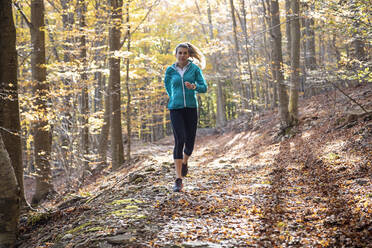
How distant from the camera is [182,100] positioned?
4789 millimetres

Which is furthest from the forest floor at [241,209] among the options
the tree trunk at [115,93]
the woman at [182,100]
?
the tree trunk at [115,93]

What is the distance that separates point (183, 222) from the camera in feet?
12.0

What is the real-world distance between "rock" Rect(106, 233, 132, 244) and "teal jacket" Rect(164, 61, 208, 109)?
7.16ft

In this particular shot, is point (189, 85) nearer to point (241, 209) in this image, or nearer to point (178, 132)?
point (178, 132)

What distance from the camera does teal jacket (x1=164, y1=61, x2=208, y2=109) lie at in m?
4.79

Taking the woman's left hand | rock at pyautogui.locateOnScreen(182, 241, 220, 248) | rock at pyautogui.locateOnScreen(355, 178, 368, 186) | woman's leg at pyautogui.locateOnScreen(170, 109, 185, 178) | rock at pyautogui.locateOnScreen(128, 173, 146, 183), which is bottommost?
rock at pyautogui.locateOnScreen(128, 173, 146, 183)

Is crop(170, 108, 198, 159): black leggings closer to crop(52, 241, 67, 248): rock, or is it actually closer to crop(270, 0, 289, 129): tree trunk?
crop(52, 241, 67, 248): rock

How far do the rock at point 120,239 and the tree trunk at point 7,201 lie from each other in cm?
165

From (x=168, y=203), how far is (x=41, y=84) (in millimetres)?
6416

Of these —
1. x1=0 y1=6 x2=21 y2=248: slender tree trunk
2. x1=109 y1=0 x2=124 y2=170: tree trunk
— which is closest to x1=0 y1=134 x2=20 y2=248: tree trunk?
x1=0 y1=6 x2=21 y2=248: slender tree trunk

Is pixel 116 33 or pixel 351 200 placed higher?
pixel 116 33

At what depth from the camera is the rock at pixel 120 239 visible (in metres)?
3.11

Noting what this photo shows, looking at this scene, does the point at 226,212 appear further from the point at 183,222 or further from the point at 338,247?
the point at 338,247

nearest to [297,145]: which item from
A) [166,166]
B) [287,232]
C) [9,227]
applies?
[166,166]
